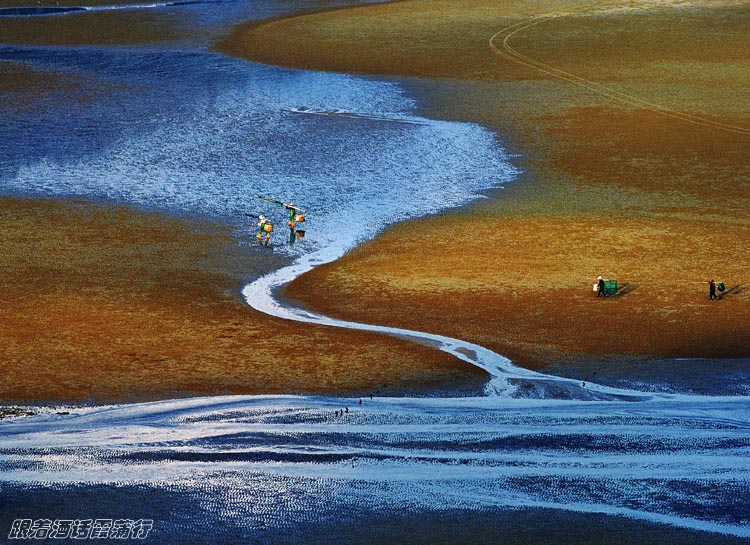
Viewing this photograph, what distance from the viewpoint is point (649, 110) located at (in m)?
50.8

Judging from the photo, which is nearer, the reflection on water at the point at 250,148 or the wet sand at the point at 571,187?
the wet sand at the point at 571,187

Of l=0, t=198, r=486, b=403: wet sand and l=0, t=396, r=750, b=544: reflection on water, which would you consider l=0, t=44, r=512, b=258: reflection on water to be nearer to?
l=0, t=198, r=486, b=403: wet sand

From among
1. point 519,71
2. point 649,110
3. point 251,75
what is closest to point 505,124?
point 649,110

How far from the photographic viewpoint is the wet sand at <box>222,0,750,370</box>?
91.4 feet

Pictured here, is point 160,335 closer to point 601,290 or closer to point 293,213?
point 293,213

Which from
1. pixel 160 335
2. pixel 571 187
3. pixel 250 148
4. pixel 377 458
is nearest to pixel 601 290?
pixel 160 335

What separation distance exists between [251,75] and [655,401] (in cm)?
3846

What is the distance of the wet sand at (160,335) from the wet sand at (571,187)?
6.50 feet

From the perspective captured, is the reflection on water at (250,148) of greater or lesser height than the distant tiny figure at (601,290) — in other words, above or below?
above

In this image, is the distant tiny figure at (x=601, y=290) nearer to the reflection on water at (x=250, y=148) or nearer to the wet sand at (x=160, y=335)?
the wet sand at (x=160, y=335)

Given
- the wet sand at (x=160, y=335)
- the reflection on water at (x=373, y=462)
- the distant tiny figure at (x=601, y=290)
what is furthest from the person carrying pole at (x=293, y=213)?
the reflection on water at (x=373, y=462)

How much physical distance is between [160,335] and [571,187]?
17804 millimetres

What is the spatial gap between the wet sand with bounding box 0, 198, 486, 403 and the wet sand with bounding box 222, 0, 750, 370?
1983mm

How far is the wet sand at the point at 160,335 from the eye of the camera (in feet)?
78.6
